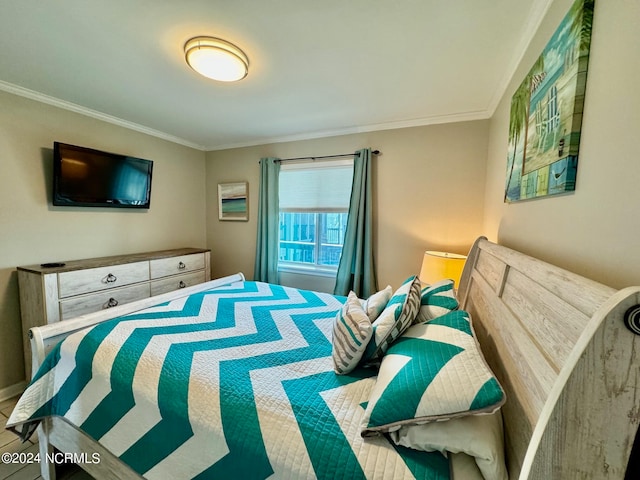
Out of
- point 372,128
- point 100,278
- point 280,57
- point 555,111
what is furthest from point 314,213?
point 555,111

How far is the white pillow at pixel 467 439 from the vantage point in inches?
26.9

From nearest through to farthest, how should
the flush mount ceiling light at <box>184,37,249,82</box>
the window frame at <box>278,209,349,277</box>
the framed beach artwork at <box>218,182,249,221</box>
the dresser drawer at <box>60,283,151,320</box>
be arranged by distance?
1. the flush mount ceiling light at <box>184,37,249,82</box>
2. the dresser drawer at <box>60,283,151,320</box>
3. the window frame at <box>278,209,349,277</box>
4. the framed beach artwork at <box>218,182,249,221</box>

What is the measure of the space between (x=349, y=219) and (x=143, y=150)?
8.28 feet

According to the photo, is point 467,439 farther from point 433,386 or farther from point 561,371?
point 561,371

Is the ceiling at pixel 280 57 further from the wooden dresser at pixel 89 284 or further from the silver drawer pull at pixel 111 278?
the silver drawer pull at pixel 111 278

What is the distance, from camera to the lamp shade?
2053 millimetres

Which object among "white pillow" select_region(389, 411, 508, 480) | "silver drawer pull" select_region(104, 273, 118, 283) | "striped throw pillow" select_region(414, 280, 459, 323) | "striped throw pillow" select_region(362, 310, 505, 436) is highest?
"striped throw pillow" select_region(414, 280, 459, 323)

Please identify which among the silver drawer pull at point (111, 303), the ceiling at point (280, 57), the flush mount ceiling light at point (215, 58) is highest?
the ceiling at point (280, 57)

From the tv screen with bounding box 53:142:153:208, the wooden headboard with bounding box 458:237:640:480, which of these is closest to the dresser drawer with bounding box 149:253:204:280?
the tv screen with bounding box 53:142:153:208

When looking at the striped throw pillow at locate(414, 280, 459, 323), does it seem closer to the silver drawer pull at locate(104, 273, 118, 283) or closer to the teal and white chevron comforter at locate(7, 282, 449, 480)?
the teal and white chevron comforter at locate(7, 282, 449, 480)

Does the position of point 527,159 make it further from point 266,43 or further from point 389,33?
point 266,43

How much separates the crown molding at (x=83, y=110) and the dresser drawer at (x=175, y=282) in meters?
1.72

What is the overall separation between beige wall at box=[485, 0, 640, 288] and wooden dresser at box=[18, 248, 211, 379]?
310 cm

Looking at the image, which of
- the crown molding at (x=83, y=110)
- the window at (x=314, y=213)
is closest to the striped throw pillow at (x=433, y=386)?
the window at (x=314, y=213)
